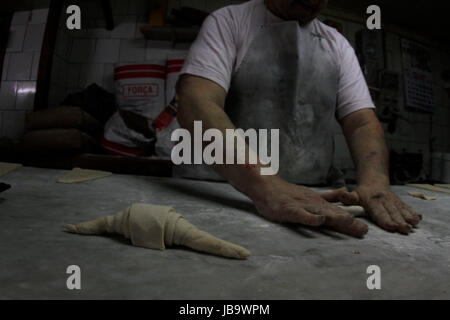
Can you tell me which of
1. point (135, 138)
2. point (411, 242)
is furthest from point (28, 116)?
point (411, 242)

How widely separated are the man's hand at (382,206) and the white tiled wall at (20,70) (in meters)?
2.46

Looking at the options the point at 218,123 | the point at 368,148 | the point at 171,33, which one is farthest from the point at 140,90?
the point at 368,148

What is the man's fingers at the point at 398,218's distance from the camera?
705 millimetres

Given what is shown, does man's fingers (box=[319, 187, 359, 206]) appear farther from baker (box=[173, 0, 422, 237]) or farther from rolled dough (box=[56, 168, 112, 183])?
rolled dough (box=[56, 168, 112, 183])

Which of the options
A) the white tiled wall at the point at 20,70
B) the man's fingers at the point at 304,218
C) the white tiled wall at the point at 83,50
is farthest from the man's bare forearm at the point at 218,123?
the white tiled wall at the point at 20,70

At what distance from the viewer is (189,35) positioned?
239 cm

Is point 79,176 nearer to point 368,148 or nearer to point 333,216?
point 333,216

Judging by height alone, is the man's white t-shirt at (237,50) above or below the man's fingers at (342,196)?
above

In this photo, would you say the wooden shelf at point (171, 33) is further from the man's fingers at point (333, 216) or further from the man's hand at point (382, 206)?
the man's fingers at point (333, 216)

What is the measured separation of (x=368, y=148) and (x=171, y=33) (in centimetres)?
184

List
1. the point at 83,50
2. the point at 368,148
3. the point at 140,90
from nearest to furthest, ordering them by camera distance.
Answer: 1. the point at 368,148
2. the point at 140,90
3. the point at 83,50

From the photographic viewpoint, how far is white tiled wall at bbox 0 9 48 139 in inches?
93.7

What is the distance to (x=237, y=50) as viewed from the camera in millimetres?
1118

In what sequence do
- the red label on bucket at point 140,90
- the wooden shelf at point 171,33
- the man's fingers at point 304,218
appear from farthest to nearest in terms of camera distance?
the wooden shelf at point 171,33 < the red label on bucket at point 140,90 < the man's fingers at point 304,218
